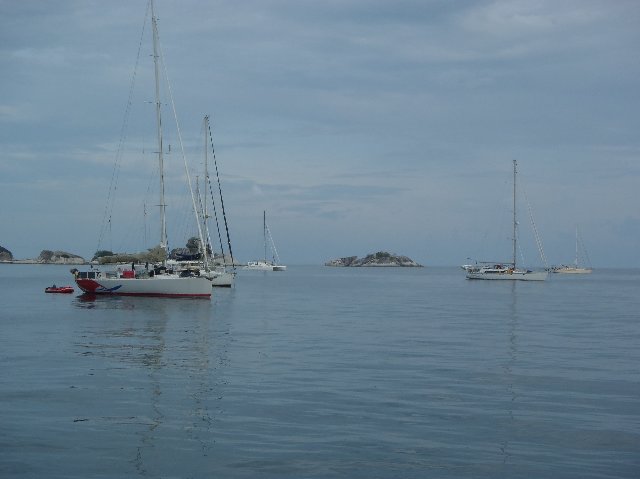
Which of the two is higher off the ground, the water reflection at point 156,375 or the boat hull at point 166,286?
the boat hull at point 166,286

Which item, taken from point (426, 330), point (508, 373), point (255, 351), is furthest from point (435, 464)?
point (426, 330)

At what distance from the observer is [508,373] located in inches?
928

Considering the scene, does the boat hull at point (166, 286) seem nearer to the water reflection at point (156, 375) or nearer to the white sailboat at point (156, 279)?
the white sailboat at point (156, 279)

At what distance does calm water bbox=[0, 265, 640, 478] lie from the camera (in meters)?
13.3

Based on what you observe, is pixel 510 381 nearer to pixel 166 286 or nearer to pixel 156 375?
pixel 156 375

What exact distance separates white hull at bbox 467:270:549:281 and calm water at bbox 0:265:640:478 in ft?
279

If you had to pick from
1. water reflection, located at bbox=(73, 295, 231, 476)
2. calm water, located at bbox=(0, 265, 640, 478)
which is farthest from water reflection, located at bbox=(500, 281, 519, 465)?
water reflection, located at bbox=(73, 295, 231, 476)

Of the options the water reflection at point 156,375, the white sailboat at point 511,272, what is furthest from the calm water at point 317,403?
the white sailboat at point 511,272

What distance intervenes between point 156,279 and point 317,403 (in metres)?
43.7

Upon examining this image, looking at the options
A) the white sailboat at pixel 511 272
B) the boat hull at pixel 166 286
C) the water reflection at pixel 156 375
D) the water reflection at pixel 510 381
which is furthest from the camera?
the white sailboat at pixel 511 272

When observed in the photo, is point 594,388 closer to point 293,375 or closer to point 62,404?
point 293,375

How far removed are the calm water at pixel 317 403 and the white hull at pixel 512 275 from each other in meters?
85.1

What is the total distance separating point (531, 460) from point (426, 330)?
2435 centimetres

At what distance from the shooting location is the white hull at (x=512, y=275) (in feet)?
396
